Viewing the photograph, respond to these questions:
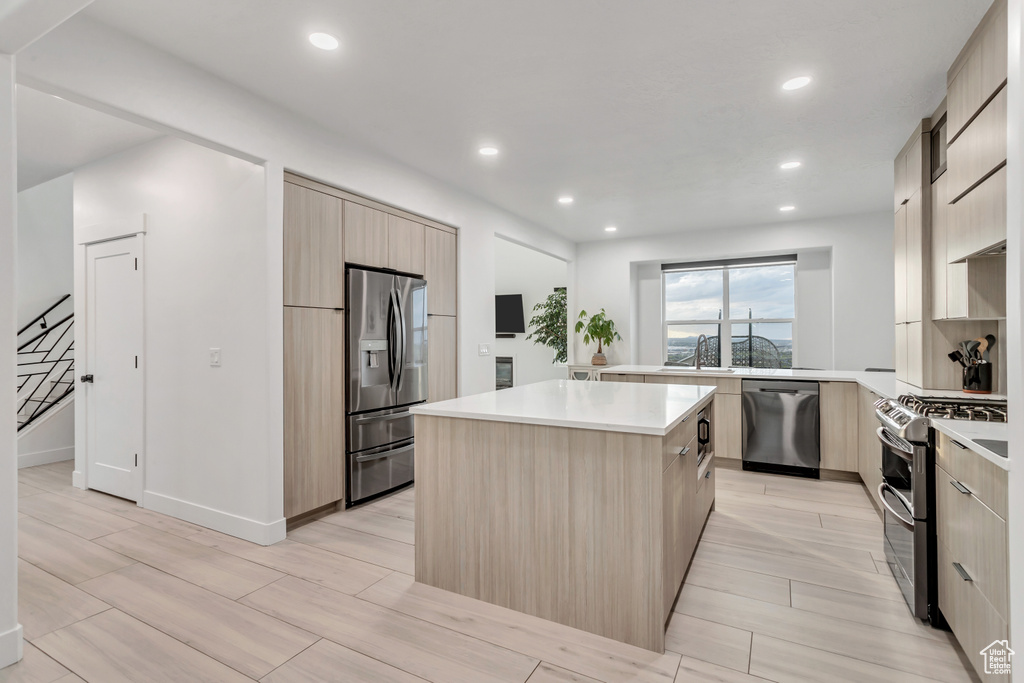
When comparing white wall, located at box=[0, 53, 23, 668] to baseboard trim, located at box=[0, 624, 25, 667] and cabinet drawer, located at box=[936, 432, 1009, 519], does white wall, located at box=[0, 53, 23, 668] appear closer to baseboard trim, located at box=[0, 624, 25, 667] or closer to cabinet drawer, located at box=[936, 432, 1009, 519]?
baseboard trim, located at box=[0, 624, 25, 667]

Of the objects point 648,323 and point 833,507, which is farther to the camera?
point 648,323

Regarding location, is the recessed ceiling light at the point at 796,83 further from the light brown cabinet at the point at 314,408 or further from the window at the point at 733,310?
the window at the point at 733,310

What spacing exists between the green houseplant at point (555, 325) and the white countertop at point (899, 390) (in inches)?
89.9

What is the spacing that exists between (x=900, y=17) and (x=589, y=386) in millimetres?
2323

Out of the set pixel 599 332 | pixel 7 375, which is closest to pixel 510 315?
pixel 599 332

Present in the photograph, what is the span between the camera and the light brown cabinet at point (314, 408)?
10.1 feet

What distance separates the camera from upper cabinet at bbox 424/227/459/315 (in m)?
4.30

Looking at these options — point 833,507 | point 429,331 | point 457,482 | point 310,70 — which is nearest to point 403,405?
point 429,331

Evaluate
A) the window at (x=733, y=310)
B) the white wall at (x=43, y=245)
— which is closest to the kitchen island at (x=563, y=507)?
the window at (x=733, y=310)

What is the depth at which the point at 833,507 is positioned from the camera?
3.56 m

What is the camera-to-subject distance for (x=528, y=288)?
821cm

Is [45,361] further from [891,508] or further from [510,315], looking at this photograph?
[891,508]

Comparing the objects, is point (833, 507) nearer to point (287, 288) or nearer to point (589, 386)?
point (589, 386)

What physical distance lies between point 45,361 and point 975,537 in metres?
7.44
